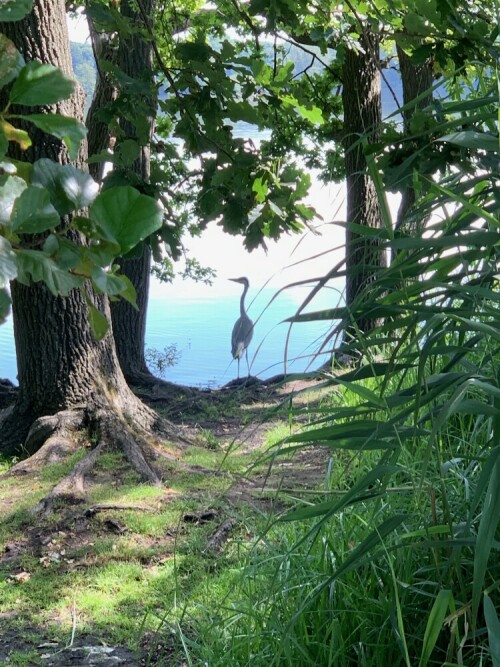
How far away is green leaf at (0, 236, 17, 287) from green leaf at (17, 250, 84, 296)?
78 mm

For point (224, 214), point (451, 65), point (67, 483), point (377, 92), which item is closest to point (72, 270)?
point (224, 214)

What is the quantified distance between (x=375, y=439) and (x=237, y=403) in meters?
6.05

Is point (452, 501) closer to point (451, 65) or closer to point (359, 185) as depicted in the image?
point (451, 65)

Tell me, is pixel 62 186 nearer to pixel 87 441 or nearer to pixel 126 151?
pixel 126 151

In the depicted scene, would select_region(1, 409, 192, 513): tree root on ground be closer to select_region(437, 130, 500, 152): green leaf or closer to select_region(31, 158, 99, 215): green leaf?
select_region(437, 130, 500, 152): green leaf

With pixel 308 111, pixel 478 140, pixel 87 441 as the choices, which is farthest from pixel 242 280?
pixel 87 441

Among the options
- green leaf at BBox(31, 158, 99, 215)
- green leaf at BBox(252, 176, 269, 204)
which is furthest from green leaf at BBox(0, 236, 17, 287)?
green leaf at BBox(252, 176, 269, 204)

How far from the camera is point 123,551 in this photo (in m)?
3.62

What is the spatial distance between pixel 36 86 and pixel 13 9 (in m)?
0.08

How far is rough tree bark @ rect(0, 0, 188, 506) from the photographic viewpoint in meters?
4.68

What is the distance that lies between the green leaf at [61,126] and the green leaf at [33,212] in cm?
10

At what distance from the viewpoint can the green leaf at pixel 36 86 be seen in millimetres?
703

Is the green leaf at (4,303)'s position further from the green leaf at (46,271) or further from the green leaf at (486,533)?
the green leaf at (486,533)

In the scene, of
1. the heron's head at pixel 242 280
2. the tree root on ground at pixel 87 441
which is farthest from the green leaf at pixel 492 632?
the tree root on ground at pixel 87 441
